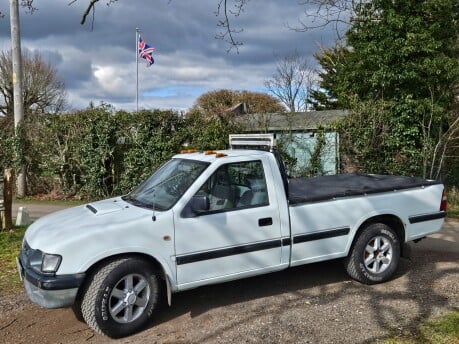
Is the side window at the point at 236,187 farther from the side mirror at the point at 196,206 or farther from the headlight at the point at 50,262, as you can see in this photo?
the headlight at the point at 50,262

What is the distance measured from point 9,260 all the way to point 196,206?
422cm

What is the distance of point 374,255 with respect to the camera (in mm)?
5895

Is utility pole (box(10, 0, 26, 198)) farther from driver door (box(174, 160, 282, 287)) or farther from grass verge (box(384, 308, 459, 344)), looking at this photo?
grass verge (box(384, 308, 459, 344))

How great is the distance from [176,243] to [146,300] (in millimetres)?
624

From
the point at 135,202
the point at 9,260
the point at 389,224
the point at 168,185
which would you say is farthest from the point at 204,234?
the point at 9,260

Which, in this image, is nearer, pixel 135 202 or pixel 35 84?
pixel 135 202

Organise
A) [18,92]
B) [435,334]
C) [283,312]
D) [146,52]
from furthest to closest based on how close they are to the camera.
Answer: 1. [146,52]
2. [18,92]
3. [283,312]
4. [435,334]

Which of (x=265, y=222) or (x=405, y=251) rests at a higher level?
(x=265, y=222)

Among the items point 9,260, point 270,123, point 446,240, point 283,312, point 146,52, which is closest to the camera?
point 283,312

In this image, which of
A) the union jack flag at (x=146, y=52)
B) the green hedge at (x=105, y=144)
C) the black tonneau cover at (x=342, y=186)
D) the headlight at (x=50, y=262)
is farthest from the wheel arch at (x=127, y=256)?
the union jack flag at (x=146, y=52)

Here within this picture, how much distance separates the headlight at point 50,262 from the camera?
4276mm

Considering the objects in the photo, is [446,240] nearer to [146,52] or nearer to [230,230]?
[230,230]

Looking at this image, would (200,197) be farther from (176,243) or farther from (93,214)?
(93,214)

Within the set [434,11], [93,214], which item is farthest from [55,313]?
[434,11]
